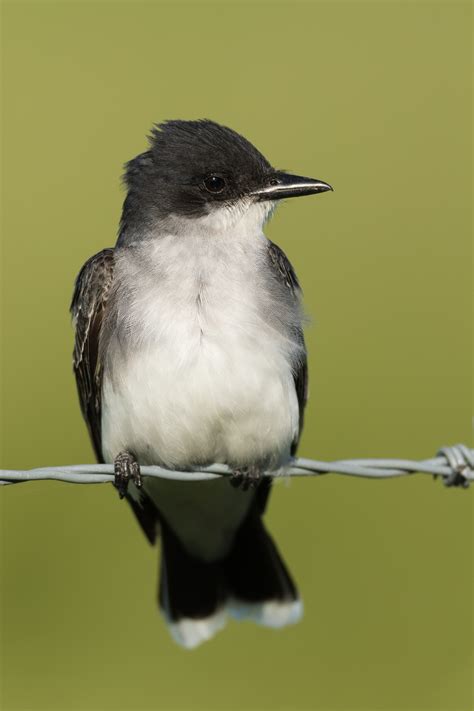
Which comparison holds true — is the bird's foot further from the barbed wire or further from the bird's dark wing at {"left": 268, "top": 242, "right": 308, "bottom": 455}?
the barbed wire

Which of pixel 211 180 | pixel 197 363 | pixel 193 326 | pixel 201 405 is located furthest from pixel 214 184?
pixel 201 405

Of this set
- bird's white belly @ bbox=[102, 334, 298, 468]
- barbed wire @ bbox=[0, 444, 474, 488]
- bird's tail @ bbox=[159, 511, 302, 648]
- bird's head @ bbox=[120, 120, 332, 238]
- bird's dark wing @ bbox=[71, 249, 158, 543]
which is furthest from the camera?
bird's tail @ bbox=[159, 511, 302, 648]

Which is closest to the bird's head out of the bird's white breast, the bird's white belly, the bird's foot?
the bird's white breast

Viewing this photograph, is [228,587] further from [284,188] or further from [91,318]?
[284,188]

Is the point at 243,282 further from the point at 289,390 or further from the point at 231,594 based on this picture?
the point at 231,594

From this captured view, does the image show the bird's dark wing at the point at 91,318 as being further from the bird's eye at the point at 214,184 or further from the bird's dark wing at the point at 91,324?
the bird's eye at the point at 214,184

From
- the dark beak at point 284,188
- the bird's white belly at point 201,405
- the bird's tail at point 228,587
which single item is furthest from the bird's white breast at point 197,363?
the bird's tail at point 228,587

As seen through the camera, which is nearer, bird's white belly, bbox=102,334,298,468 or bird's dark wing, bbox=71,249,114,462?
bird's white belly, bbox=102,334,298,468
